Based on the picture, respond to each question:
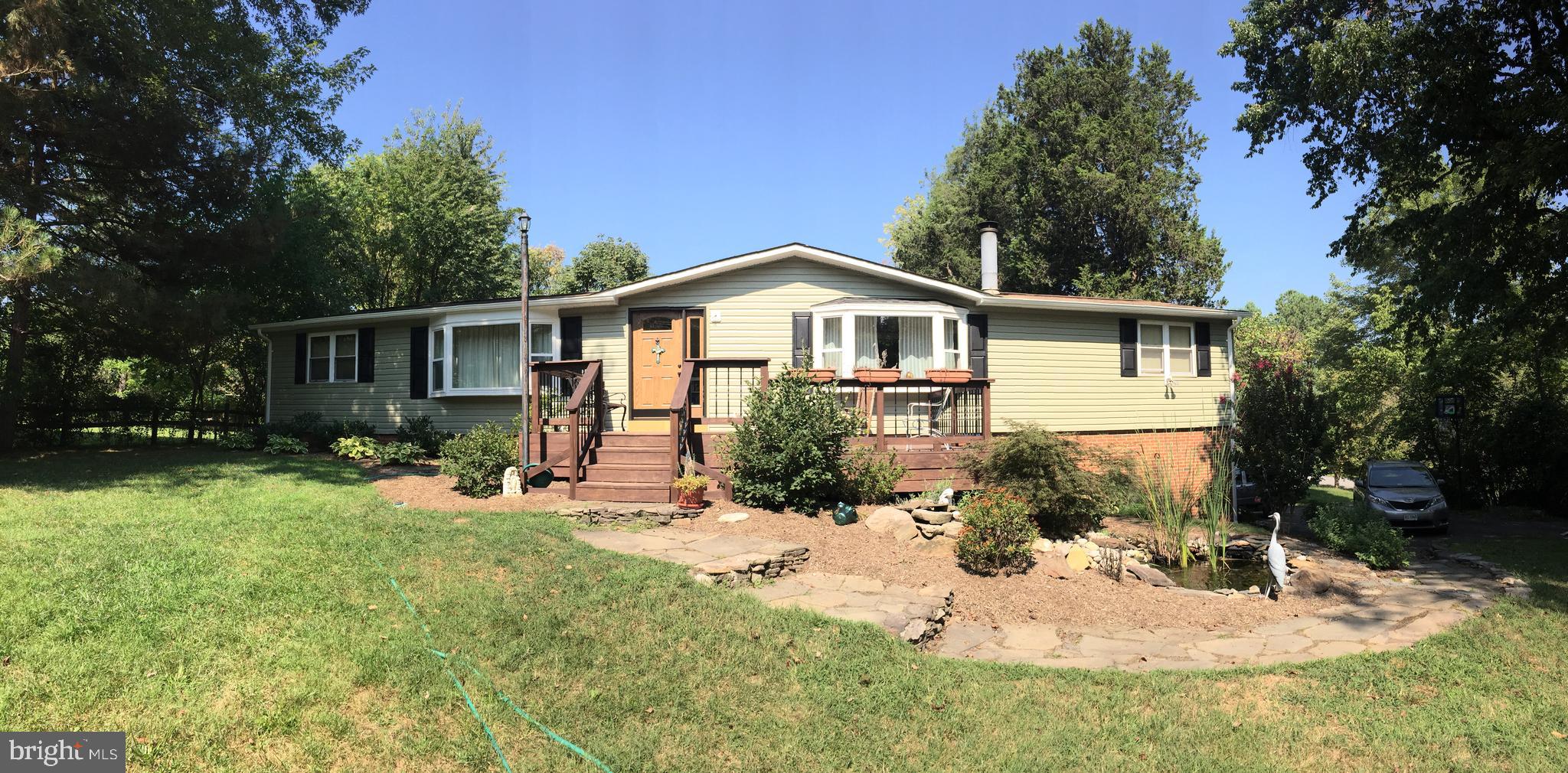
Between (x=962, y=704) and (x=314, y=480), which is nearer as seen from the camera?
(x=962, y=704)

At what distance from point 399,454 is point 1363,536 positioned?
1519 cm

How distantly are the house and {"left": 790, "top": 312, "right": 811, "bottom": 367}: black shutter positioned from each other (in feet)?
0.09

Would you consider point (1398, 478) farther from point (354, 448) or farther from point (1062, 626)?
point (354, 448)

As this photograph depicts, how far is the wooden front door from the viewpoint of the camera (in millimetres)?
13648

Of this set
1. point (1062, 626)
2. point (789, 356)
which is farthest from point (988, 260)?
point (1062, 626)

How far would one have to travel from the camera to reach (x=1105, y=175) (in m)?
24.6

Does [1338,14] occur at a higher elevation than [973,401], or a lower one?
higher

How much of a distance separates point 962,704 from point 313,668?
3.77 metres

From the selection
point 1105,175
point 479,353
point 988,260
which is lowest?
point 479,353

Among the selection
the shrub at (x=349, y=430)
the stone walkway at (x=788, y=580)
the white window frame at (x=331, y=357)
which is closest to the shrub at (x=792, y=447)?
the stone walkway at (x=788, y=580)

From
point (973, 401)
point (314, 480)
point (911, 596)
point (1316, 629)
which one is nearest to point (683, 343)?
point (973, 401)

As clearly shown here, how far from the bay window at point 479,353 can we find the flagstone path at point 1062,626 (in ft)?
23.4

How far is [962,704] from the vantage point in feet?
14.7

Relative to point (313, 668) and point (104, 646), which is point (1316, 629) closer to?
point (313, 668)
